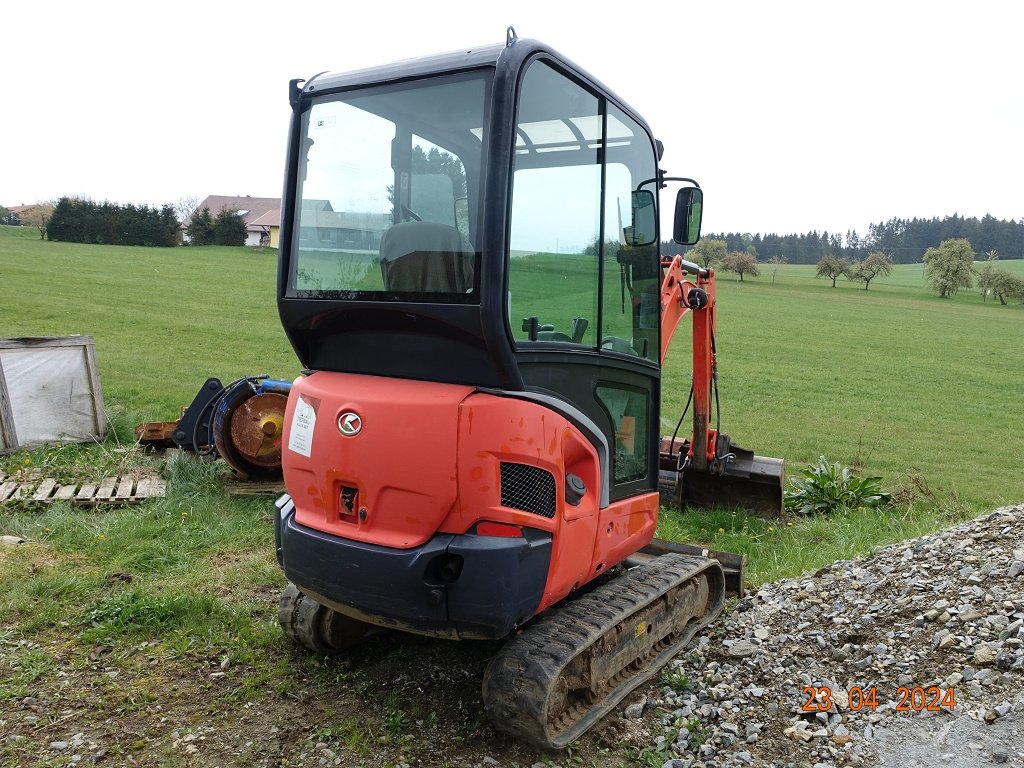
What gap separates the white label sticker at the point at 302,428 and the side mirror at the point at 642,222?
1.85 meters

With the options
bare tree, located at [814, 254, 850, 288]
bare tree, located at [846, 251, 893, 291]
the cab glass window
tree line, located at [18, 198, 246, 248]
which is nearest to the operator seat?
the cab glass window

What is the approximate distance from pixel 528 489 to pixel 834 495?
18.8ft

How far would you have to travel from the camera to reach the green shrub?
8172mm

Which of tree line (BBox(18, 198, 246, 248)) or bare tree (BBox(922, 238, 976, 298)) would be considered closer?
tree line (BBox(18, 198, 246, 248))

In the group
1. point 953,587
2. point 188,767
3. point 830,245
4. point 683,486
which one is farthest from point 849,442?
point 830,245

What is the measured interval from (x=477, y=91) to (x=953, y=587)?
3.80 m

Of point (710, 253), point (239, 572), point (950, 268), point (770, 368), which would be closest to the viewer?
point (239, 572)

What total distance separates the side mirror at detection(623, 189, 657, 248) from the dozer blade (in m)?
3.69

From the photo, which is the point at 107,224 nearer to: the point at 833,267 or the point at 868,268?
the point at 833,267

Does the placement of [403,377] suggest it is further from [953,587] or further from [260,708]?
[953,587]

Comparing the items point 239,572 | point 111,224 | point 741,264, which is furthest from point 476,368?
point 741,264

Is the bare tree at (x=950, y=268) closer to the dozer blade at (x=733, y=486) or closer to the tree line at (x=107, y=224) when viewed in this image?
the tree line at (x=107, y=224)

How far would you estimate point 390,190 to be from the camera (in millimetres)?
3895

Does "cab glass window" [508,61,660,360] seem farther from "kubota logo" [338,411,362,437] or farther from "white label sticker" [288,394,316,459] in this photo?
"white label sticker" [288,394,316,459]
